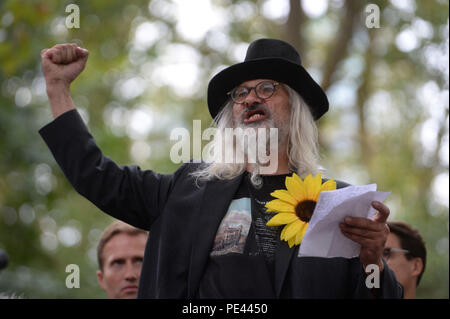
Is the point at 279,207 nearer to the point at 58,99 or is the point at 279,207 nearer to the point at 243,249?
the point at 243,249

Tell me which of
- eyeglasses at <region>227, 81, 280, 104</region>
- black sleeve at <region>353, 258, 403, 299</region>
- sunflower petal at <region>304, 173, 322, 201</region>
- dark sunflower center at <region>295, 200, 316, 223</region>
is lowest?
black sleeve at <region>353, 258, 403, 299</region>

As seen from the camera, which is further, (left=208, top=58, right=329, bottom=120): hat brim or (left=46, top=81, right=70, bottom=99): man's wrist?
(left=208, top=58, right=329, bottom=120): hat brim

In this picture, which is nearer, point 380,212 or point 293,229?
point 380,212

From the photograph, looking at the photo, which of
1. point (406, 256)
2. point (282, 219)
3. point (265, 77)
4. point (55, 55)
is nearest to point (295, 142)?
point (265, 77)

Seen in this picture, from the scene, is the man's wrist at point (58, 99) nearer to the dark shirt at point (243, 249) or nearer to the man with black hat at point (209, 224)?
the man with black hat at point (209, 224)

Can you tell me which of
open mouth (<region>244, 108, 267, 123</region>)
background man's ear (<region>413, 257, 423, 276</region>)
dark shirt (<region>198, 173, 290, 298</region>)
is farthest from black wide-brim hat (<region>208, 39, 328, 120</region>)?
background man's ear (<region>413, 257, 423, 276</region>)

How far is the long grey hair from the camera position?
316cm

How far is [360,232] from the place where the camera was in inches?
95.3

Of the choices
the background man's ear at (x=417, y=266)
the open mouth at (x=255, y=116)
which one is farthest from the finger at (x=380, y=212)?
the background man's ear at (x=417, y=266)

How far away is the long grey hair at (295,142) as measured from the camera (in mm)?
3162

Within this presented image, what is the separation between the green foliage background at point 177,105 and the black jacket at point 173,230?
430 cm

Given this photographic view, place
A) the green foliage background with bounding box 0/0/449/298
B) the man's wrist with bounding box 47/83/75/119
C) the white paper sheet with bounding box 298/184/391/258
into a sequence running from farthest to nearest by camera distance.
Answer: the green foliage background with bounding box 0/0/449/298 → the man's wrist with bounding box 47/83/75/119 → the white paper sheet with bounding box 298/184/391/258

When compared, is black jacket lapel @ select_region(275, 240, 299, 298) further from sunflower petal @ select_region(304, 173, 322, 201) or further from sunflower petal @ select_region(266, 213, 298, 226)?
sunflower petal @ select_region(304, 173, 322, 201)

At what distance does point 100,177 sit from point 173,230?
1.37ft
